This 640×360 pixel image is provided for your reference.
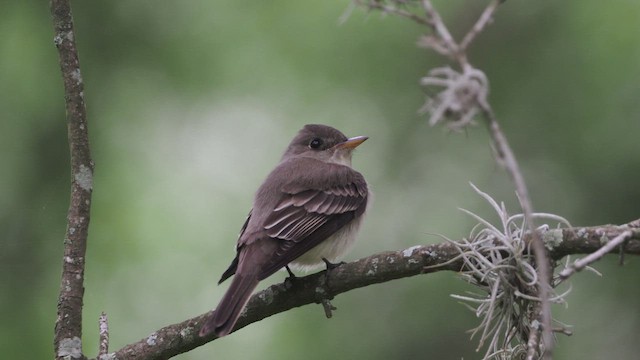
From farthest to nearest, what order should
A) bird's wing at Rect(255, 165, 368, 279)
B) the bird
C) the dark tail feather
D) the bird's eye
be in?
the bird's eye, bird's wing at Rect(255, 165, 368, 279), the bird, the dark tail feather

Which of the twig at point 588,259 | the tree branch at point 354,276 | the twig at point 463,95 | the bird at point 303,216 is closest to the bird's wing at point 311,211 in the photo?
the bird at point 303,216

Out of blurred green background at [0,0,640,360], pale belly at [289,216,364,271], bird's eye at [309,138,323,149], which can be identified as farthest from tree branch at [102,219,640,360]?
blurred green background at [0,0,640,360]

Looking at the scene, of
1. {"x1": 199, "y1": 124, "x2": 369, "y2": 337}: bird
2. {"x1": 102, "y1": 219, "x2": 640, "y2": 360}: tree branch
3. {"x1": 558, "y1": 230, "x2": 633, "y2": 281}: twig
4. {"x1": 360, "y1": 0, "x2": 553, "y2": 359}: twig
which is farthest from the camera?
{"x1": 199, "y1": 124, "x2": 369, "y2": 337}: bird

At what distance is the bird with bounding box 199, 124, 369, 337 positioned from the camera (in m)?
4.80

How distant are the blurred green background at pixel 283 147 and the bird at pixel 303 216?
894 mm

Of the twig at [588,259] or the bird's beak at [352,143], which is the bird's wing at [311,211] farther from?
the twig at [588,259]

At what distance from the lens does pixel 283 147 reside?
7492 mm

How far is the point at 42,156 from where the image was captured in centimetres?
713

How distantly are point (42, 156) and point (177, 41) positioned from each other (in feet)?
4.86

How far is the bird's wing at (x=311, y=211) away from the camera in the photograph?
16.5 feet

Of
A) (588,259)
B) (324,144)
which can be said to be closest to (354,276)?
(588,259)

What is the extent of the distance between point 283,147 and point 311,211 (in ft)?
7.00

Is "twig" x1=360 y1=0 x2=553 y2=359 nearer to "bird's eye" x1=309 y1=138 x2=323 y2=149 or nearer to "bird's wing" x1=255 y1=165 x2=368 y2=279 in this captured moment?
"bird's wing" x1=255 y1=165 x2=368 y2=279

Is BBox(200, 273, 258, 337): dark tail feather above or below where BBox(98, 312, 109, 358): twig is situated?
below
